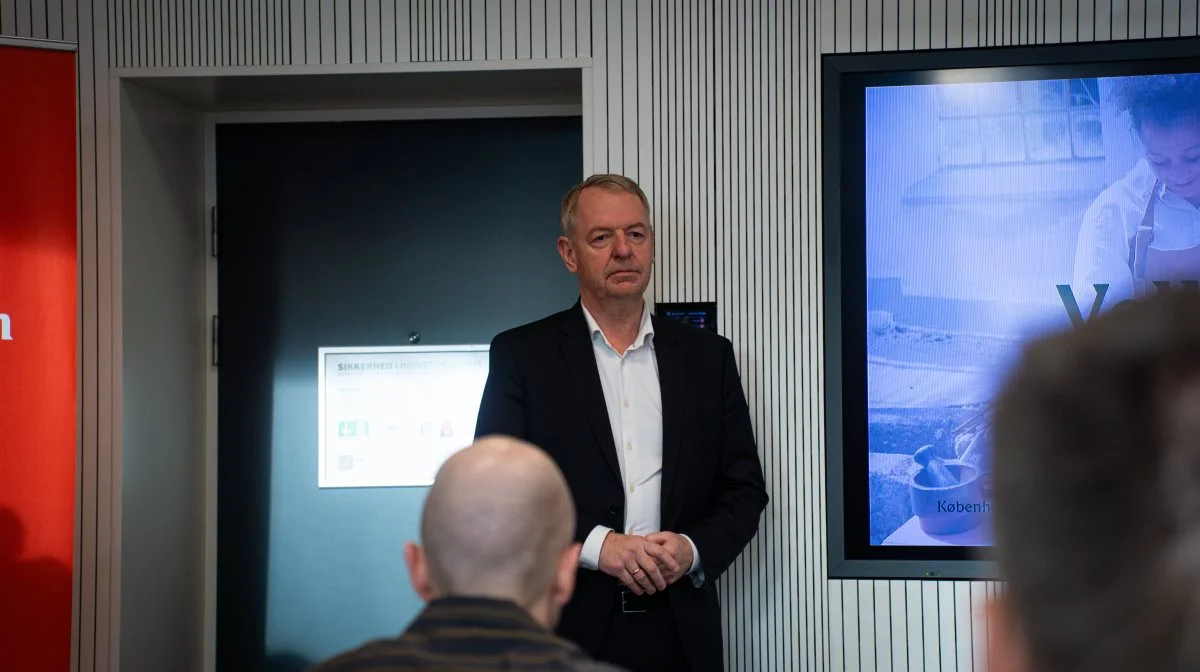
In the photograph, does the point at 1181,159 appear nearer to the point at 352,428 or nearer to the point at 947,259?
the point at 947,259

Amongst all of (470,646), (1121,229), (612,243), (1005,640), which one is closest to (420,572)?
(470,646)

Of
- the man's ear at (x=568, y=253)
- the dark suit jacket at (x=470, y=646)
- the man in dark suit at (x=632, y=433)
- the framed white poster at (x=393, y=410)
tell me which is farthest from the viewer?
the framed white poster at (x=393, y=410)

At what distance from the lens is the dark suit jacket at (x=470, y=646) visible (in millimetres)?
1079

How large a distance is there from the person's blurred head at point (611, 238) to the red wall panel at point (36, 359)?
1432 mm

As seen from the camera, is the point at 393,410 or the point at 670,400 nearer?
the point at 670,400

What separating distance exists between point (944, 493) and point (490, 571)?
1968mm

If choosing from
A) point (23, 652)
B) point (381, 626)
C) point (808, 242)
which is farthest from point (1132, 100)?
point (23, 652)

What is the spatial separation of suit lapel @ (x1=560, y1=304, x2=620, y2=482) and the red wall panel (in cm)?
140

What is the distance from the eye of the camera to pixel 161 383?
3.12 metres

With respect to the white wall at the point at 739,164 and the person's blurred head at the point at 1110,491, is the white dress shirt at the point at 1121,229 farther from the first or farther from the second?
the person's blurred head at the point at 1110,491

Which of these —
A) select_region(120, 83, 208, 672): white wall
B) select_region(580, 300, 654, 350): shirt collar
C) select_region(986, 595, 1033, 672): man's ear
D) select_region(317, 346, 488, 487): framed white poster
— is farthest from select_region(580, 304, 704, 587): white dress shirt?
select_region(986, 595, 1033, 672): man's ear

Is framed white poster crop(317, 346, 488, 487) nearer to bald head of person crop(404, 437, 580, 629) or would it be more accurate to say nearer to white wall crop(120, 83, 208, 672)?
white wall crop(120, 83, 208, 672)

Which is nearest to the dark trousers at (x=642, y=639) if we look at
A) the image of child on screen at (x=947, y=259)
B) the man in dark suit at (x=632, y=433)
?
the man in dark suit at (x=632, y=433)

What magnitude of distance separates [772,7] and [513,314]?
115cm
